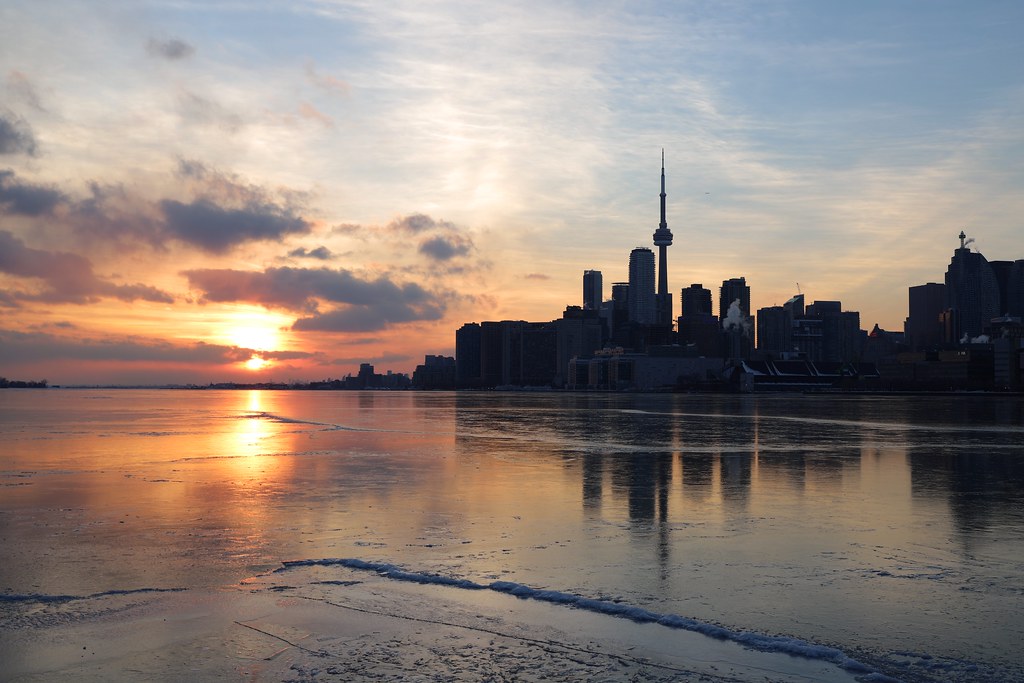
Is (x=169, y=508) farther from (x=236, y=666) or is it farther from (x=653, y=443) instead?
(x=653, y=443)

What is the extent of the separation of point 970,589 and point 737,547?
180 inches

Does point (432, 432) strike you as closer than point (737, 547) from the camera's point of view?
No

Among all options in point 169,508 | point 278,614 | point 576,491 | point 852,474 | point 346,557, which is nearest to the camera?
point 278,614

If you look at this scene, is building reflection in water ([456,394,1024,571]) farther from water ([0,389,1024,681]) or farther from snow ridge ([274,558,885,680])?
snow ridge ([274,558,885,680])

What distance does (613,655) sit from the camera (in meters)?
10.6

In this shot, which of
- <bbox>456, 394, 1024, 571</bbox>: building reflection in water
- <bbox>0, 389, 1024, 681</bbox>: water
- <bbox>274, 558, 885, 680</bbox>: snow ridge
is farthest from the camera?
<bbox>456, 394, 1024, 571</bbox>: building reflection in water

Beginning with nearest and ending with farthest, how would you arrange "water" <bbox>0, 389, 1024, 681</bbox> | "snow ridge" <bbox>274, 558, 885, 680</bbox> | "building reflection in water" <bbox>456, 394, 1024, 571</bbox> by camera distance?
"snow ridge" <bbox>274, 558, 885, 680</bbox> < "water" <bbox>0, 389, 1024, 681</bbox> < "building reflection in water" <bbox>456, 394, 1024, 571</bbox>

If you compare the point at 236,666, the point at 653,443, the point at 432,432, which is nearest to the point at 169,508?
the point at 236,666

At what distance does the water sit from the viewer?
12.4m

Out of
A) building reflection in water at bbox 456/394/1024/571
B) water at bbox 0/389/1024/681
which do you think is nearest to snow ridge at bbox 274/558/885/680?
water at bbox 0/389/1024/681

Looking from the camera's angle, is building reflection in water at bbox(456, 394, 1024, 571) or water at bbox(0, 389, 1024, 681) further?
building reflection in water at bbox(456, 394, 1024, 571)

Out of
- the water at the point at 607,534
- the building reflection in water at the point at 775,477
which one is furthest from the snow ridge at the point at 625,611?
the building reflection in water at the point at 775,477

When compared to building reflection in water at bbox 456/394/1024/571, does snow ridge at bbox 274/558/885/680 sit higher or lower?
higher

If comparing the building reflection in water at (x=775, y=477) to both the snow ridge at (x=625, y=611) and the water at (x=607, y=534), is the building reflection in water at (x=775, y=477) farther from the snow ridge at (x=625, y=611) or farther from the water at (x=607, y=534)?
the snow ridge at (x=625, y=611)
